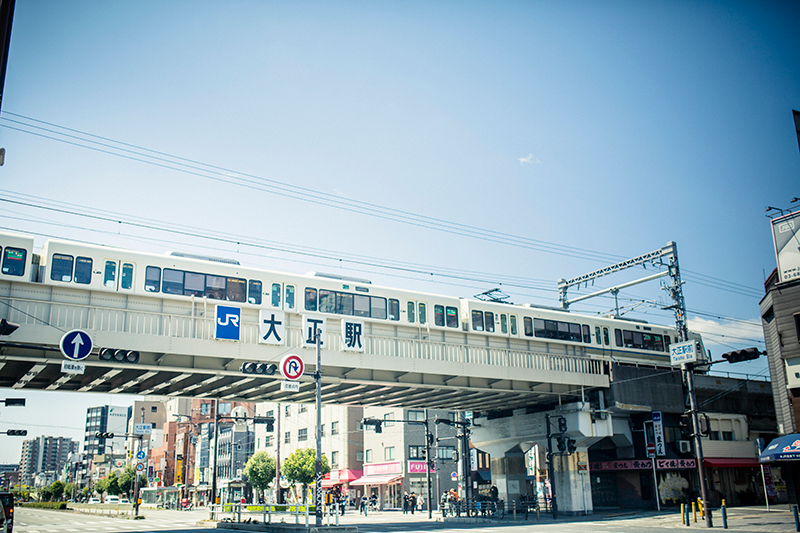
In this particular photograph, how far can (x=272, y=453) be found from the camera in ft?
276

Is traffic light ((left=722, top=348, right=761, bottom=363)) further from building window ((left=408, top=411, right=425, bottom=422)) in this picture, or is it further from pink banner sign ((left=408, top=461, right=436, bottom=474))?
building window ((left=408, top=411, right=425, bottom=422))

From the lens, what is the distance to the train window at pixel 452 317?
3341cm

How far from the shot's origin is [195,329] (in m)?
26.3

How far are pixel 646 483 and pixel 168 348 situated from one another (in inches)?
1325

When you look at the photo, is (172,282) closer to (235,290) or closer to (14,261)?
(235,290)

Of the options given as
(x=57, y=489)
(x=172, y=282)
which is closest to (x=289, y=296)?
(x=172, y=282)

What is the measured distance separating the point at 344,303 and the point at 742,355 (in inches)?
677

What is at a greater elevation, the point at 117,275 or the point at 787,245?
the point at 787,245

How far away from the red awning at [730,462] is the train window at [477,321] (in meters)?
20.7

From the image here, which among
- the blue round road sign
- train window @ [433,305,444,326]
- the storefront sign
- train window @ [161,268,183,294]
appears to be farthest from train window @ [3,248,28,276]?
the storefront sign

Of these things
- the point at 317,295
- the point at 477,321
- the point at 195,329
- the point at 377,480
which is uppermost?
the point at 317,295

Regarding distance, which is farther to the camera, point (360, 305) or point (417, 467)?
point (417, 467)

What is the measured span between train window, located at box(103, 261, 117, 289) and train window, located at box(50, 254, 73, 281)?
123 centimetres

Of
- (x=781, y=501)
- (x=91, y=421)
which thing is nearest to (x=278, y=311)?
(x=781, y=501)
